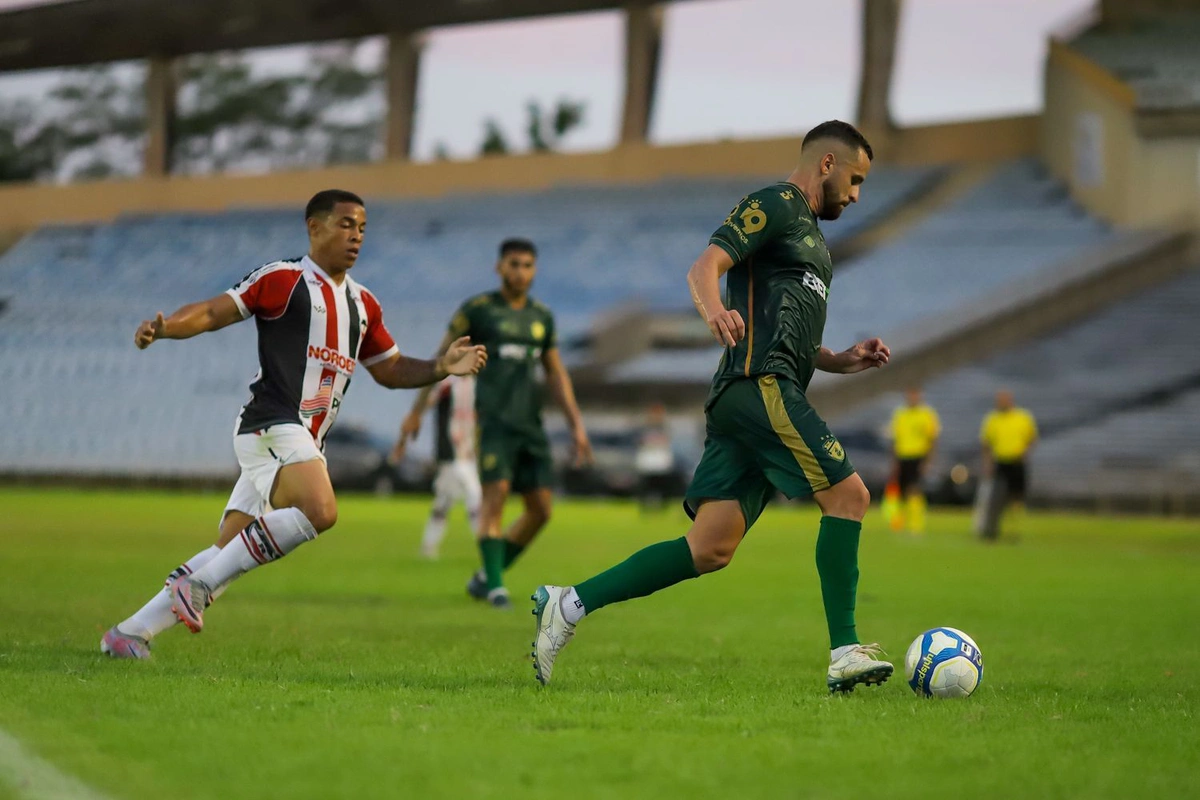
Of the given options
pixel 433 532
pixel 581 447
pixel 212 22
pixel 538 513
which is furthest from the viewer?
pixel 212 22

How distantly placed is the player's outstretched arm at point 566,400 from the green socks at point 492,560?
0.82m

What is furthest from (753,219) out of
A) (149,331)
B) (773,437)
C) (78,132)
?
(78,132)

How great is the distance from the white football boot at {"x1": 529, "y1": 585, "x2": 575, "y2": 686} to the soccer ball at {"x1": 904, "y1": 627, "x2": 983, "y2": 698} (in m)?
1.48

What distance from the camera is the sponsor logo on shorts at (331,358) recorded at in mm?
7977

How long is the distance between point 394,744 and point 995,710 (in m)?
2.58

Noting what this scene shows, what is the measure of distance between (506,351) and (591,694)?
5313 mm

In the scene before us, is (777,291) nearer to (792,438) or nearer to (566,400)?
(792,438)

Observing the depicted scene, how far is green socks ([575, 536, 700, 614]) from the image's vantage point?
7039mm

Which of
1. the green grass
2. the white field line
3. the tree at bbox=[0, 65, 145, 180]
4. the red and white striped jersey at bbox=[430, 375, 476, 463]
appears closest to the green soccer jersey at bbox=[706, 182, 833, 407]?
the green grass

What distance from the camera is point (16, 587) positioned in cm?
1216

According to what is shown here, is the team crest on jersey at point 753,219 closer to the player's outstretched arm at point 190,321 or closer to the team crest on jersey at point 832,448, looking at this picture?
the team crest on jersey at point 832,448

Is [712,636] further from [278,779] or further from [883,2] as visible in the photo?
[883,2]

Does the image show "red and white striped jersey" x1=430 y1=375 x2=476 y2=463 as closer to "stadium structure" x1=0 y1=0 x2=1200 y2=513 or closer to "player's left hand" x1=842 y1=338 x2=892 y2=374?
"player's left hand" x1=842 y1=338 x2=892 y2=374

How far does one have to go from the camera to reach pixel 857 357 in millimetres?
7551
